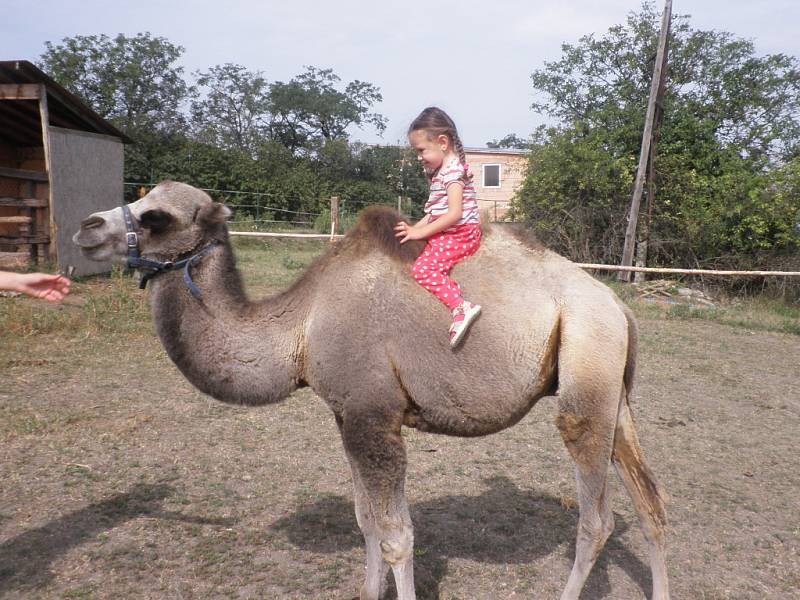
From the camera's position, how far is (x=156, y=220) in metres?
3.76

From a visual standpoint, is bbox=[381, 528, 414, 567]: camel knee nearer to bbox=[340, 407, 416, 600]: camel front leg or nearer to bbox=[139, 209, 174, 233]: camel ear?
bbox=[340, 407, 416, 600]: camel front leg

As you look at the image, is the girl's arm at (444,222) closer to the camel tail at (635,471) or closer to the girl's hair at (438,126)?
the girl's hair at (438,126)

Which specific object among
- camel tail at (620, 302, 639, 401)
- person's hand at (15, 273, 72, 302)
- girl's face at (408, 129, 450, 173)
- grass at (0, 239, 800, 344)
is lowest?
grass at (0, 239, 800, 344)

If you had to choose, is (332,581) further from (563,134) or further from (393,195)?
(393,195)

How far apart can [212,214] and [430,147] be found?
4.61 ft

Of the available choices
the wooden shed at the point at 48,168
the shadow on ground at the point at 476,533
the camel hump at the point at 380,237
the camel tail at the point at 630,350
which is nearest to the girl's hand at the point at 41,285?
the camel hump at the point at 380,237

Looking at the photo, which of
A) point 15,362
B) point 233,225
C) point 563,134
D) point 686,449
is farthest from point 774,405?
point 233,225

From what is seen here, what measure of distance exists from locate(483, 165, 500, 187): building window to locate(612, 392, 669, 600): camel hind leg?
3899cm

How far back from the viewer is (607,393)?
140 inches

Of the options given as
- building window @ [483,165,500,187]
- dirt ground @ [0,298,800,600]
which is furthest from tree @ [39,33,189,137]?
dirt ground @ [0,298,800,600]

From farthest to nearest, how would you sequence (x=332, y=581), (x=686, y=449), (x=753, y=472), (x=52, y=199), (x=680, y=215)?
(x=680, y=215), (x=52, y=199), (x=686, y=449), (x=753, y=472), (x=332, y=581)

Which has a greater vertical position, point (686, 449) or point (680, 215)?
point (680, 215)

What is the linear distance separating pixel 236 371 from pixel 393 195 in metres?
46.6

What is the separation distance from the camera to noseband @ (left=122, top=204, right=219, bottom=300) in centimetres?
372
